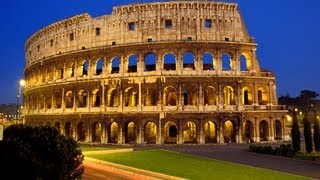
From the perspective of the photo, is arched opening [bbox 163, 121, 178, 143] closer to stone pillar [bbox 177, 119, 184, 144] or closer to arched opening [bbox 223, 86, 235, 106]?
stone pillar [bbox 177, 119, 184, 144]

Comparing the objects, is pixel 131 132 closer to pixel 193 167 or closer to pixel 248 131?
pixel 248 131

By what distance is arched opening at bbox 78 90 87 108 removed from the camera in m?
46.2

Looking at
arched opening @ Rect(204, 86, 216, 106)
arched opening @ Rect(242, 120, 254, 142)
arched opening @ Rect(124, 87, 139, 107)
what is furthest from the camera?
arched opening @ Rect(124, 87, 139, 107)

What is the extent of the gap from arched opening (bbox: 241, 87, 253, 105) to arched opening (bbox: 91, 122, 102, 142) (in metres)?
17.8

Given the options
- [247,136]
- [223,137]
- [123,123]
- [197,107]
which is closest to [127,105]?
[123,123]

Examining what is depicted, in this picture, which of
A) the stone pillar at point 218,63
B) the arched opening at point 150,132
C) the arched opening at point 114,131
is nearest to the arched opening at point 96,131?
the arched opening at point 114,131

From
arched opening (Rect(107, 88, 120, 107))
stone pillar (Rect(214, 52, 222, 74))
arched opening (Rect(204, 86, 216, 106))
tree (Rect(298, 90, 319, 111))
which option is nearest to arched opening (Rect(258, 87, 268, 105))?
arched opening (Rect(204, 86, 216, 106))

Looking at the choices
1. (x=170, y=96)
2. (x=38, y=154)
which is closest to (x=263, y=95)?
(x=170, y=96)

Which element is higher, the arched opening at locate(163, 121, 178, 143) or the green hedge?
the arched opening at locate(163, 121, 178, 143)

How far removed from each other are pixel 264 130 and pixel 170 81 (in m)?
13.2

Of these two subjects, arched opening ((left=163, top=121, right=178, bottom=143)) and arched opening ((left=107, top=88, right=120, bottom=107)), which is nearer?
arched opening ((left=163, top=121, right=178, bottom=143))

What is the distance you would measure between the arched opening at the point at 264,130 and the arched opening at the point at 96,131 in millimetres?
19723

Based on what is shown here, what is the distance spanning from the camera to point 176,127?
40500 millimetres

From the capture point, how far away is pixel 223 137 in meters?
40.5
